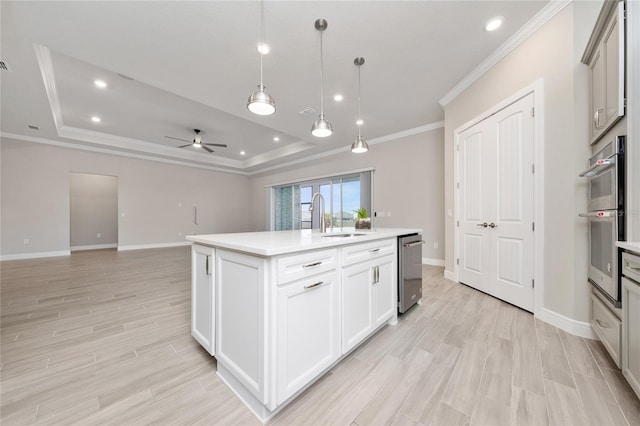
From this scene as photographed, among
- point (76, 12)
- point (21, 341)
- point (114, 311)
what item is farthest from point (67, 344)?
point (76, 12)

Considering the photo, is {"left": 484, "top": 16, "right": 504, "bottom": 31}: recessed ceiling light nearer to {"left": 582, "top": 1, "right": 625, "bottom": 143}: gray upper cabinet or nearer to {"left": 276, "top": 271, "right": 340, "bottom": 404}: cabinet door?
{"left": 582, "top": 1, "right": 625, "bottom": 143}: gray upper cabinet

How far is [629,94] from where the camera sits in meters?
1.50

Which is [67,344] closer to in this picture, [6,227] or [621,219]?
[621,219]

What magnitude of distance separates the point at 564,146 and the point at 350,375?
2.71 metres

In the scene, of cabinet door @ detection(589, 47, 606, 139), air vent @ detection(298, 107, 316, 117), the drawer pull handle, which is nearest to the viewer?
the drawer pull handle

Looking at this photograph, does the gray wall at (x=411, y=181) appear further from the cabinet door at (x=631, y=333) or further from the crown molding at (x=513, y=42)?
the cabinet door at (x=631, y=333)

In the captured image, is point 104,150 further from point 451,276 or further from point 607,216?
point 607,216

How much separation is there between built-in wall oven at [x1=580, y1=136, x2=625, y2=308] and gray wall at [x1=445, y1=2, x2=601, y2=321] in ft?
0.41

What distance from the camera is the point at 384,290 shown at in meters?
2.07

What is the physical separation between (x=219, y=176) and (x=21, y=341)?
7.60 meters

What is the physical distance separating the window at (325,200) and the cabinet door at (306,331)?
332 cm

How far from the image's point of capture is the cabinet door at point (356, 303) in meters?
1.61

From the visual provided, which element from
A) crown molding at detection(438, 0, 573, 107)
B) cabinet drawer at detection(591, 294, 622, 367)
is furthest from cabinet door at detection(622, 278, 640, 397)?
crown molding at detection(438, 0, 573, 107)

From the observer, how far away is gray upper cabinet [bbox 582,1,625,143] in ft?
5.01
